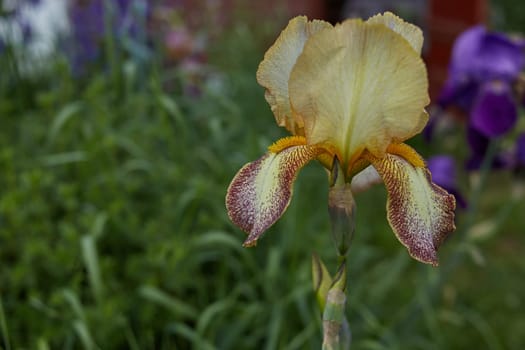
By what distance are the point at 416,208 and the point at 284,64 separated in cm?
26

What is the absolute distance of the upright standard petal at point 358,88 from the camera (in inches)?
31.3

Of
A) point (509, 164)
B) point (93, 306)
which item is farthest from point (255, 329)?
point (509, 164)

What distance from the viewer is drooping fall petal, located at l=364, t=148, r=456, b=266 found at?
82 cm

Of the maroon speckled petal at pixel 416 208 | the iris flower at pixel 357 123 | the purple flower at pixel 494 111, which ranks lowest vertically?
the purple flower at pixel 494 111

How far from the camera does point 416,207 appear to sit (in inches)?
33.1

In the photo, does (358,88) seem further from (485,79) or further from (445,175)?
(485,79)

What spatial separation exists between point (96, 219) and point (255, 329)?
57 cm

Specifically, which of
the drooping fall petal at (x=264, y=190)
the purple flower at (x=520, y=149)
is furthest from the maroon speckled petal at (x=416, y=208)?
the purple flower at (x=520, y=149)

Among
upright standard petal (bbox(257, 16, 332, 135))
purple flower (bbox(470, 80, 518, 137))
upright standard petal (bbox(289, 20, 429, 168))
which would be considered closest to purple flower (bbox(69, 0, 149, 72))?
purple flower (bbox(470, 80, 518, 137))

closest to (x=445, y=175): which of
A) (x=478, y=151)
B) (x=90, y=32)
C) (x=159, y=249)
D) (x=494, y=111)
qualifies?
(x=478, y=151)

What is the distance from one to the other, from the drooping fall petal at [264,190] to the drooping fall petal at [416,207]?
0.10 meters

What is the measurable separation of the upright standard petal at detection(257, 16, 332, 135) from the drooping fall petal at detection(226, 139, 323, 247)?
5cm

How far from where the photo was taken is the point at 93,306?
1868 mm

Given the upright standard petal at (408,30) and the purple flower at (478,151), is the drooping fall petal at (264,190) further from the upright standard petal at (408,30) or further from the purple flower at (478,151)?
the purple flower at (478,151)
